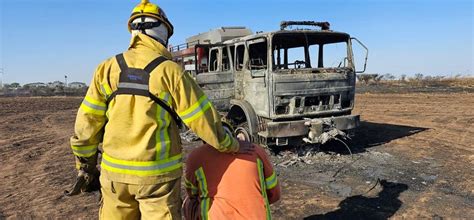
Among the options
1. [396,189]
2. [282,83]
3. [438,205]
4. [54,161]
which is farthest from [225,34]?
[438,205]

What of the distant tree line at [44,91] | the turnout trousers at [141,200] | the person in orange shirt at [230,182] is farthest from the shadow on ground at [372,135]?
the distant tree line at [44,91]

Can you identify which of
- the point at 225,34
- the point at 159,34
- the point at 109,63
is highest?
the point at 225,34

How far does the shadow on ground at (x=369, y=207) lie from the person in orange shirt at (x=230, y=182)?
7.02 ft

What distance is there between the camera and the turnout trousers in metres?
2.41

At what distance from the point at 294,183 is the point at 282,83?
1.84 m

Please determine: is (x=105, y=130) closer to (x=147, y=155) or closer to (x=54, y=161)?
(x=147, y=155)

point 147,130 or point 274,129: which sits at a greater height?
point 147,130

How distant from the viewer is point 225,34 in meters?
9.69

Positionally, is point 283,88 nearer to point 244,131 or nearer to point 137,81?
point 244,131

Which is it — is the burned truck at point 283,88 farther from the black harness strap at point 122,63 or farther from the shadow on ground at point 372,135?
the black harness strap at point 122,63

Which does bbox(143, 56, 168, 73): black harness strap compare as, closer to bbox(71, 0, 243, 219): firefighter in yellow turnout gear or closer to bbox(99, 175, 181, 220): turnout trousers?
bbox(71, 0, 243, 219): firefighter in yellow turnout gear

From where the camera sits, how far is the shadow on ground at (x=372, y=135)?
8.07 m

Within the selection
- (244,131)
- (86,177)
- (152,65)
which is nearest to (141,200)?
(86,177)

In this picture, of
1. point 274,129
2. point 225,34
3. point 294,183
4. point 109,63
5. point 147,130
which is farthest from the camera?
point 225,34
